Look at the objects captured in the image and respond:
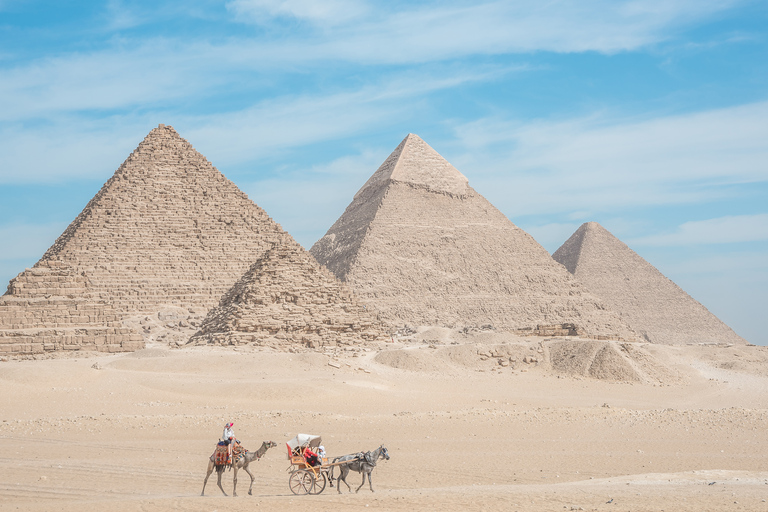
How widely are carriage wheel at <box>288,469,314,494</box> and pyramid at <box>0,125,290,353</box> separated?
74.7 feet

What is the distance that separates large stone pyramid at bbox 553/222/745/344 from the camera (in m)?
64.3

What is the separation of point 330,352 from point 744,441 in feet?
44.8

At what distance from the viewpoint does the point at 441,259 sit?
5375 centimetres

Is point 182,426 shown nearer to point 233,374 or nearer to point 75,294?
point 233,374

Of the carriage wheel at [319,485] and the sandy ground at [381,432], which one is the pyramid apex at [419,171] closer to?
the sandy ground at [381,432]

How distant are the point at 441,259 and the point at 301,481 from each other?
4446 centimetres

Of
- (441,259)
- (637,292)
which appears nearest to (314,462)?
(441,259)

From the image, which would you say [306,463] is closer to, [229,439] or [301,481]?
[301,481]

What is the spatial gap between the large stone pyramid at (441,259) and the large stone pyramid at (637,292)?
10899mm

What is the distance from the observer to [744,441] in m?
13.5

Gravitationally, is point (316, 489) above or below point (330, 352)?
below

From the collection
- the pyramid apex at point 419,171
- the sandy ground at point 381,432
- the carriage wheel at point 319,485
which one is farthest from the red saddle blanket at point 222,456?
the pyramid apex at point 419,171

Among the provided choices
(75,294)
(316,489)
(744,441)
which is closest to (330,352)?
(75,294)

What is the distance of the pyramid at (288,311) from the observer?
26.7 meters
